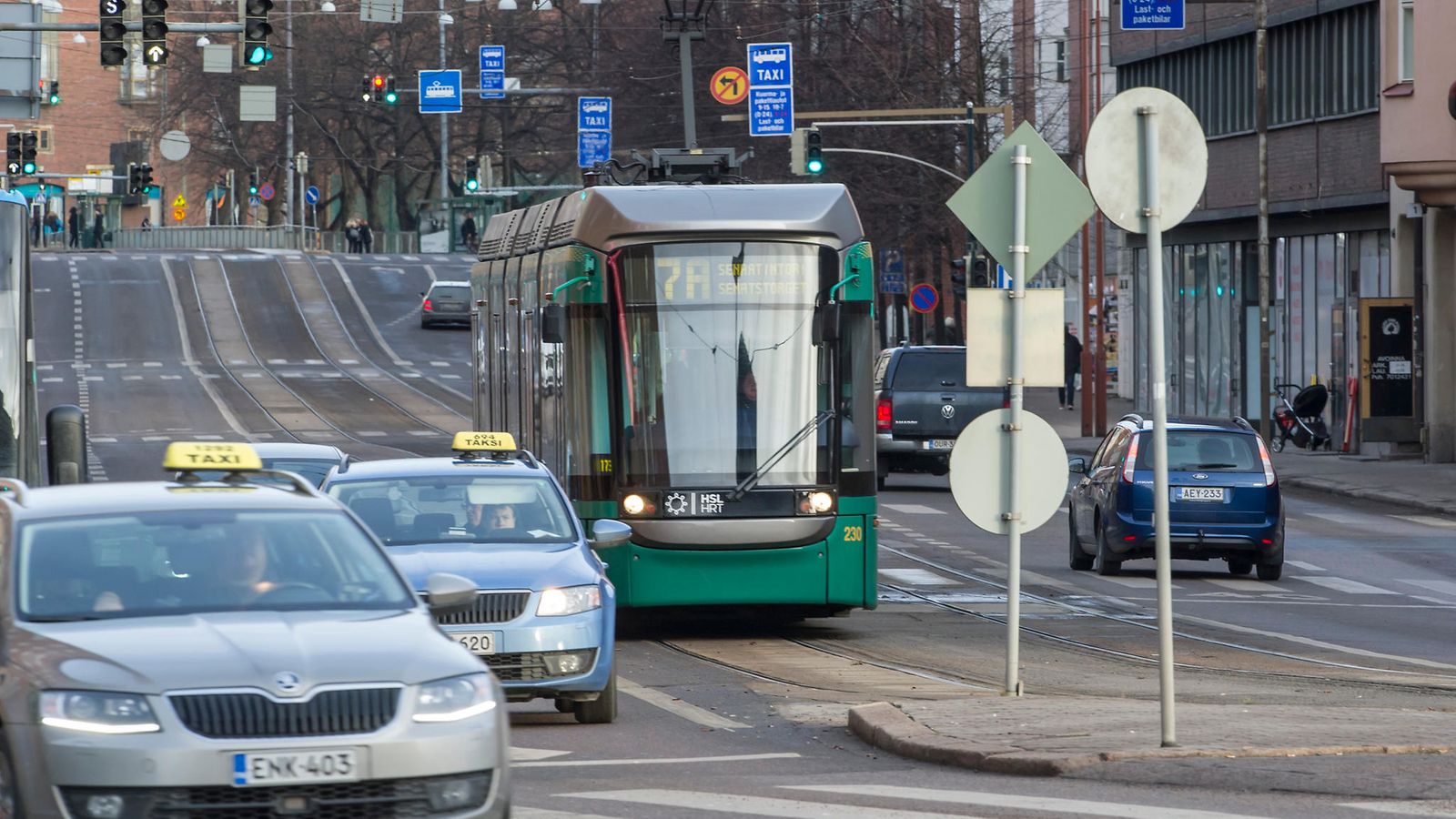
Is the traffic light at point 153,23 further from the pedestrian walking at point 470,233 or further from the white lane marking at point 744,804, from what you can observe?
the pedestrian walking at point 470,233

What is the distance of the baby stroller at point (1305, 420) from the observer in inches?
1737

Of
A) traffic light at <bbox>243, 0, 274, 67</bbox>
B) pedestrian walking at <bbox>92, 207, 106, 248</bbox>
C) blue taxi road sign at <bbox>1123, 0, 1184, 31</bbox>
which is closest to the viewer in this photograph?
traffic light at <bbox>243, 0, 274, 67</bbox>

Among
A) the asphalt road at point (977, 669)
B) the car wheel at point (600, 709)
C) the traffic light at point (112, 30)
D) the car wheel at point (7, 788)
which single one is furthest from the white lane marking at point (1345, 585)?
the car wheel at point (7, 788)

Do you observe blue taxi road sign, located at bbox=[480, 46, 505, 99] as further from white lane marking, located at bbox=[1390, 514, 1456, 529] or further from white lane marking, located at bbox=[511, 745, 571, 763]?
white lane marking, located at bbox=[511, 745, 571, 763]

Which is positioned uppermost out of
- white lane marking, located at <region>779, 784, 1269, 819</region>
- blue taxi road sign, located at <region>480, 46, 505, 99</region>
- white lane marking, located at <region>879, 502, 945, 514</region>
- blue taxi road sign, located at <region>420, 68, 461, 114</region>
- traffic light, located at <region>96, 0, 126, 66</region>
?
blue taxi road sign, located at <region>480, 46, 505, 99</region>

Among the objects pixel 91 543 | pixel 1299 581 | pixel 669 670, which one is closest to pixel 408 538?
pixel 669 670

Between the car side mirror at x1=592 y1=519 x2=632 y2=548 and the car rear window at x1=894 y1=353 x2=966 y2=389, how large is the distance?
72.3 feet

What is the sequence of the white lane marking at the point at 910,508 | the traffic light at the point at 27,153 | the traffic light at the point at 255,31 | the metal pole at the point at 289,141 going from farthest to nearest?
the metal pole at the point at 289,141 → the traffic light at the point at 27,153 → the white lane marking at the point at 910,508 → the traffic light at the point at 255,31

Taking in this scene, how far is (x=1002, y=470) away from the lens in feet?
39.5

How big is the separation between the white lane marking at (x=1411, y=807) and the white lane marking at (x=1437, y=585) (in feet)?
42.7

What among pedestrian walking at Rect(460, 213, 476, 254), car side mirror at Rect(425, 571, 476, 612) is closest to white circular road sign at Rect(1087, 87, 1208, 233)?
car side mirror at Rect(425, 571, 476, 612)

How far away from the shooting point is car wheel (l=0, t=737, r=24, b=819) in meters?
7.30

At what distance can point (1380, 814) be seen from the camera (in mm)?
8953

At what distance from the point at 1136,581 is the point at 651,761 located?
42.2 ft
